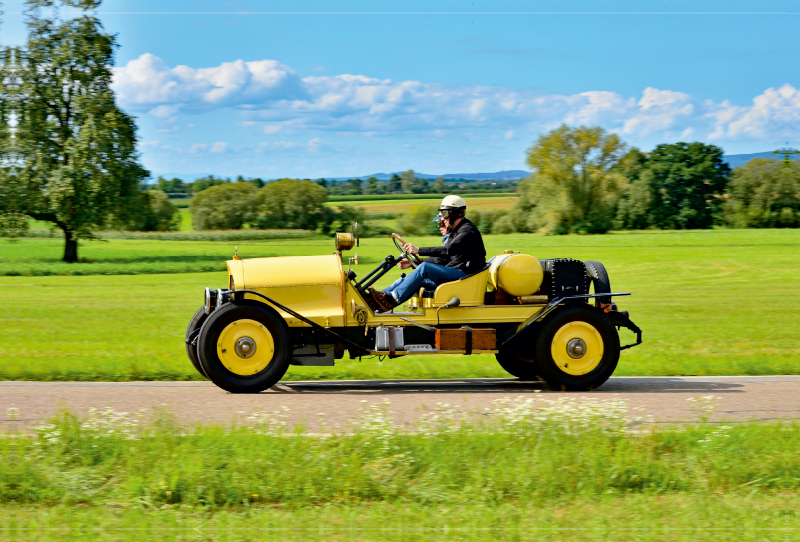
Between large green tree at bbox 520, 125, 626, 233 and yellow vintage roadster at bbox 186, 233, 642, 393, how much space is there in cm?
4631

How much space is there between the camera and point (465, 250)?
9266 mm

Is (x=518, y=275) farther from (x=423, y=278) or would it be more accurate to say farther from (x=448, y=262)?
(x=423, y=278)

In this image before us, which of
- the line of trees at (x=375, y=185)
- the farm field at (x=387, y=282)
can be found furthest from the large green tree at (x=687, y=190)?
the line of trees at (x=375, y=185)

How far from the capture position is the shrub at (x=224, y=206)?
4666 cm

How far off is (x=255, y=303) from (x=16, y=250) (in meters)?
43.8

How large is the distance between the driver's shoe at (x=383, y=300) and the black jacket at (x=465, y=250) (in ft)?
2.01

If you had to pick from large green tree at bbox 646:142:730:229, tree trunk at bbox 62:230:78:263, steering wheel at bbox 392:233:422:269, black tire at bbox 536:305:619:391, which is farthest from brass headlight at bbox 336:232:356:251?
large green tree at bbox 646:142:730:229

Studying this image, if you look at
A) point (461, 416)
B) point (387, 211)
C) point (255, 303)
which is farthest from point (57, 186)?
point (461, 416)

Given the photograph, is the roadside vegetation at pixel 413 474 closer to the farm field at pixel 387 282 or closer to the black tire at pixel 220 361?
the black tire at pixel 220 361

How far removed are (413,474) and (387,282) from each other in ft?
86.8

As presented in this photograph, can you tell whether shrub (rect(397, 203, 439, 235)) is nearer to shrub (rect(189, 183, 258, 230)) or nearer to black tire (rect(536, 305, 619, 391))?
shrub (rect(189, 183, 258, 230))

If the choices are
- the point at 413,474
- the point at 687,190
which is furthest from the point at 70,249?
the point at 687,190

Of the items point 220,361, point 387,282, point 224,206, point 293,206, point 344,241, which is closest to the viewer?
point 220,361

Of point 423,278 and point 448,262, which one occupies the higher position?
point 448,262
